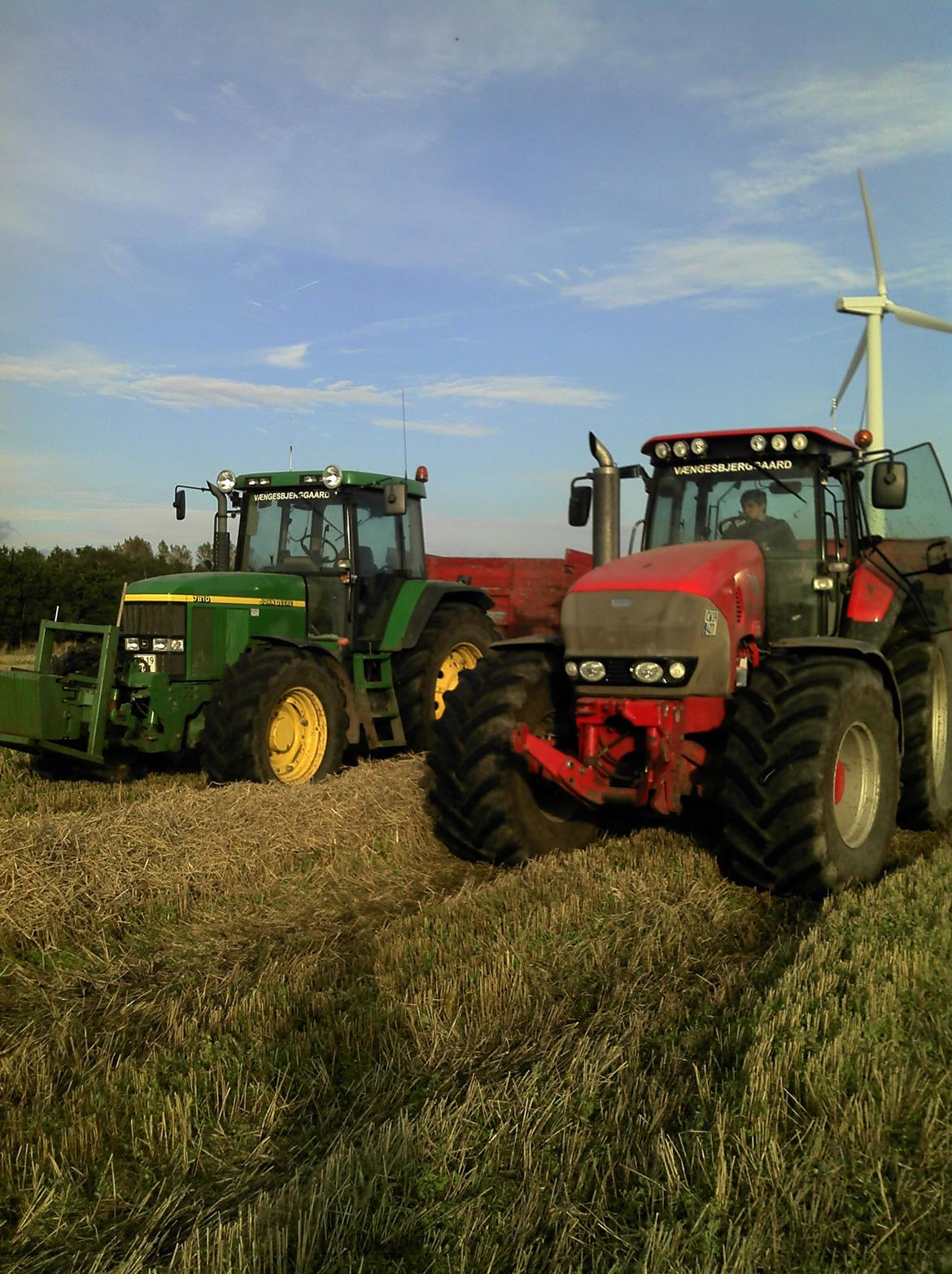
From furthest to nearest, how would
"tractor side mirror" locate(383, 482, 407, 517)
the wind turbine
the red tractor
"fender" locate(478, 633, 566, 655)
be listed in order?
the wind turbine, "tractor side mirror" locate(383, 482, 407, 517), "fender" locate(478, 633, 566, 655), the red tractor

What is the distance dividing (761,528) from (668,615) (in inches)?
56.7

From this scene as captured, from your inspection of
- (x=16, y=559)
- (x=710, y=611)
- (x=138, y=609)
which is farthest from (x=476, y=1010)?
(x=16, y=559)

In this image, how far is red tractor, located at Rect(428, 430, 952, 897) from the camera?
17.8ft

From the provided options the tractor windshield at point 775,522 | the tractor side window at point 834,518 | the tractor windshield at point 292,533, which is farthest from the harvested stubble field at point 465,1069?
the tractor windshield at point 292,533

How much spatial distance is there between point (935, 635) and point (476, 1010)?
4.77 meters

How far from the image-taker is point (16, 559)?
95.3 feet

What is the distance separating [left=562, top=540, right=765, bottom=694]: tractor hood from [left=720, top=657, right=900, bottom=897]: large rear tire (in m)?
0.25

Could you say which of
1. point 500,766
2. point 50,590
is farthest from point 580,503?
point 50,590

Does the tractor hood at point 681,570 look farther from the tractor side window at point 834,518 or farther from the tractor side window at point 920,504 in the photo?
the tractor side window at point 920,504

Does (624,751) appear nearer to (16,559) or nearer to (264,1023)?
(264,1023)

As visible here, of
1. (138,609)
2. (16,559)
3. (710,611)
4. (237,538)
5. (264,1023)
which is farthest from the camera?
(16,559)

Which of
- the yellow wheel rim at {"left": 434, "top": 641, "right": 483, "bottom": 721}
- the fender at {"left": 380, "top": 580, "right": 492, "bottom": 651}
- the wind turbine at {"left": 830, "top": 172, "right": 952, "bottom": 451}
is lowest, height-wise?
the yellow wheel rim at {"left": 434, "top": 641, "right": 483, "bottom": 721}

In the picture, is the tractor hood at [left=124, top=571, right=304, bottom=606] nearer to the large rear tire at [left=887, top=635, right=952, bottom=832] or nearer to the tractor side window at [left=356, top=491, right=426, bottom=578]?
the tractor side window at [left=356, top=491, right=426, bottom=578]

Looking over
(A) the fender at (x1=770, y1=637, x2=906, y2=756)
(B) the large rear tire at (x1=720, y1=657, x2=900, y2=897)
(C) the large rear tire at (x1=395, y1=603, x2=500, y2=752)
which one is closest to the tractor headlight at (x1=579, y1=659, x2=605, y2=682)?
(B) the large rear tire at (x1=720, y1=657, x2=900, y2=897)
